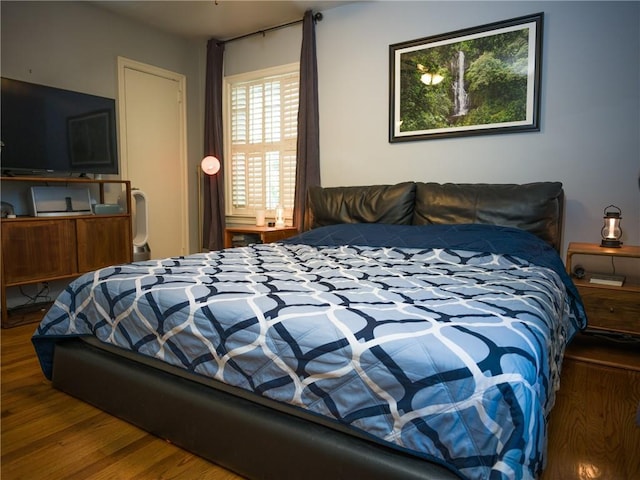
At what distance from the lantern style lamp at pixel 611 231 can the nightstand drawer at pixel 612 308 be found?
0.31 m

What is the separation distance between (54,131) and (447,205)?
9.72 ft

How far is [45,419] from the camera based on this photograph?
170 centimetres

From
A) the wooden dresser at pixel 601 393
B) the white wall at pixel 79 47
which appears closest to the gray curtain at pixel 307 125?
the white wall at pixel 79 47

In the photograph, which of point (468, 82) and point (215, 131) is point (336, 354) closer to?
point (468, 82)

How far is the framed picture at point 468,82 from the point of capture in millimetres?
2834

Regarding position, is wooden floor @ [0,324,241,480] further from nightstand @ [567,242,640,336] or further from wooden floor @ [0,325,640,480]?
nightstand @ [567,242,640,336]

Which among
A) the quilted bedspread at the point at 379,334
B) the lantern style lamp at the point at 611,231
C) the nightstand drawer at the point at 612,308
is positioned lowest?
the nightstand drawer at the point at 612,308

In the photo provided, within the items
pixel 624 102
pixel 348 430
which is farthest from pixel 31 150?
pixel 624 102

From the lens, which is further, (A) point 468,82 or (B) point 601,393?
(A) point 468,82

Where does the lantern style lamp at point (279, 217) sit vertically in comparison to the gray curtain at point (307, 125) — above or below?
below

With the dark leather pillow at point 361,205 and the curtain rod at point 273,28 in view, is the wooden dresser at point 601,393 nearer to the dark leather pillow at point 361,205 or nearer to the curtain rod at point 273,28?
the dark leather pillow at point 361,205

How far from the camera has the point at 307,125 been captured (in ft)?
12.4

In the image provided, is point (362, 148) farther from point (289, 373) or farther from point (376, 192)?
point (289, 373)

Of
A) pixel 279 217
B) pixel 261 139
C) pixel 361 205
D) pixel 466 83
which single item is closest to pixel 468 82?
pixel 466 83
